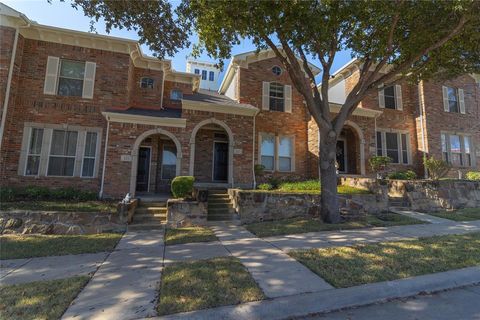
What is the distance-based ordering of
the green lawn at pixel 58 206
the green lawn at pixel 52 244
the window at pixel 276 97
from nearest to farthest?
the green lawn at pixel 52 244 < the green lawn at pixel 58 206 < the window at pixel 276 97

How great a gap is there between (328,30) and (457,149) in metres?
14.1

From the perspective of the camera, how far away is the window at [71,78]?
1053cm

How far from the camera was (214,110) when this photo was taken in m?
11.2

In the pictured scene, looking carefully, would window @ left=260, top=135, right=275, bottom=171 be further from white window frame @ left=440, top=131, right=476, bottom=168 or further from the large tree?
white window frame @ left=440, top=131, right=476, bottom=168

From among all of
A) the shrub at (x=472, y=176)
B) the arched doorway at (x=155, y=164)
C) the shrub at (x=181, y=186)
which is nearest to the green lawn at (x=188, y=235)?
the shrub at (x=181, y=186)

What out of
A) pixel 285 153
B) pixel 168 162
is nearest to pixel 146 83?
pixel 168 162

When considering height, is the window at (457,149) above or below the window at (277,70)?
below

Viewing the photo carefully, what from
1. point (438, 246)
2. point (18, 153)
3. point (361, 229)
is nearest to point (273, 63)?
point (361, 229)

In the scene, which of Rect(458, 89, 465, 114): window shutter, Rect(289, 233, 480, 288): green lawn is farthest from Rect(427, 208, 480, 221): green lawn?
Rect(458, 89, 465, 114): window shutter

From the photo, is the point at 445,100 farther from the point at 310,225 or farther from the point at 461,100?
the point at 310,225

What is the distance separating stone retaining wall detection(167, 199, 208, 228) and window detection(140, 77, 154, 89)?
7.86 metres

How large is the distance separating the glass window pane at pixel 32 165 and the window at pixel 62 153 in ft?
1.45

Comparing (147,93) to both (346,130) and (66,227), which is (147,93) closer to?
(66,227)

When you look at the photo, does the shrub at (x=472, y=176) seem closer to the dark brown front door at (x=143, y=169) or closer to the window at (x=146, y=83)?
the dark brown front door at (x=143, y=169)
